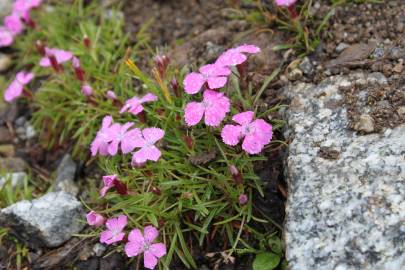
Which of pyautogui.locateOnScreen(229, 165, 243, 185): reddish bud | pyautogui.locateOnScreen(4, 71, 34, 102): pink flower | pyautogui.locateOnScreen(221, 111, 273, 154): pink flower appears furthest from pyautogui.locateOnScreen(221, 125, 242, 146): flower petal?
pyautogui.locateOnScreen(4, 71, 34, 102): pink flower

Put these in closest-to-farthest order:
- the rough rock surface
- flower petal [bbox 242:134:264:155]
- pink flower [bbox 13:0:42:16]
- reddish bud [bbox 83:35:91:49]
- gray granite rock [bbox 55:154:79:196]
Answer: the rough rock surface
flower petal [bbox 242:134:264:155]
gray granite rock [bbox 55:154:79:196]
reddish bud [bbox 83:35:91:49]
pink flower [bbox 13:0:42:16]

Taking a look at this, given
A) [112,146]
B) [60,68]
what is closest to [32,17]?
[60,68]

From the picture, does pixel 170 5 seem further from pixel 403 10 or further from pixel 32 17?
pixel 403 10

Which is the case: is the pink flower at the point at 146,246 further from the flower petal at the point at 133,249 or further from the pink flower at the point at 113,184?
the pink flower at the point at 113,184

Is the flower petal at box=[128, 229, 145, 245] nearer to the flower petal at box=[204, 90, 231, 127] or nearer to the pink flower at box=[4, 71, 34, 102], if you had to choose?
the flower petal at box=[204, 90, 231, 127]

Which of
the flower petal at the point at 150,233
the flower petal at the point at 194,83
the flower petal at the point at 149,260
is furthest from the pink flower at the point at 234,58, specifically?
the flower petal at the point at 149,260

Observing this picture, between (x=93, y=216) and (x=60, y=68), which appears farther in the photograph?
(x=60, y=68)
